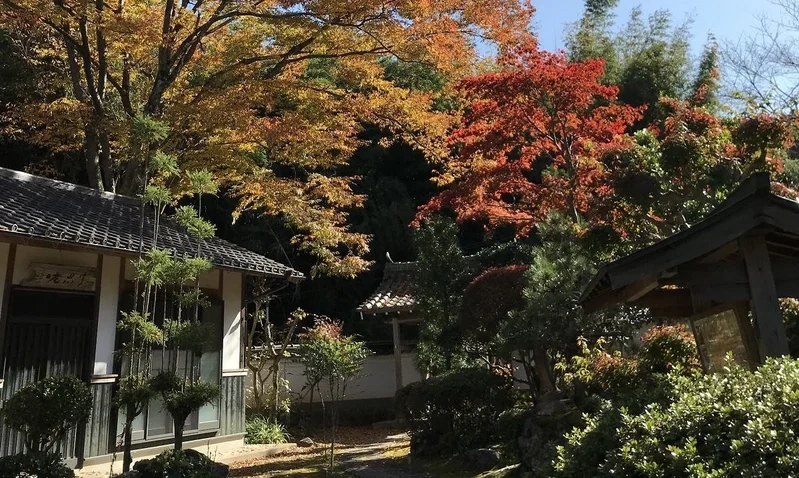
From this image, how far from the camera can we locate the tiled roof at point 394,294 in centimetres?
1377

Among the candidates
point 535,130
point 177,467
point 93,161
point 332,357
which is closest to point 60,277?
point 177,467

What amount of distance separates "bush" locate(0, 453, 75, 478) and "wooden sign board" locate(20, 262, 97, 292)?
8.86 ft

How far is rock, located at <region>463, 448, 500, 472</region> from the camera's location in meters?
7.25

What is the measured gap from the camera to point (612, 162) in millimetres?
8320

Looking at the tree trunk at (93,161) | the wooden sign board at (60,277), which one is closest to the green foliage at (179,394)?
the wooden sign board at (60,277)

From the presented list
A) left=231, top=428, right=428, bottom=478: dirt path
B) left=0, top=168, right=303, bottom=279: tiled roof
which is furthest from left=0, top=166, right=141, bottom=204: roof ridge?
left=231, top=428, right=428, bottom=478: dirt path

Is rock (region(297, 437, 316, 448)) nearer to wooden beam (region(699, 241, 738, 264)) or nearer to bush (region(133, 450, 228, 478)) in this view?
bush (region(133, 450, 228, 478))

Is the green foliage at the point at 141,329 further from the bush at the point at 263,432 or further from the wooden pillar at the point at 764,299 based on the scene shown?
the wooden pillar at the point at 764,299

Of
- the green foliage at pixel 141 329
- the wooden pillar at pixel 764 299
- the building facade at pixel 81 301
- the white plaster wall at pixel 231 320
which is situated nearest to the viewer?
the wooden pillar at pixel 764 299

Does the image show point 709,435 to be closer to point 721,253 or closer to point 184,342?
point 721,253

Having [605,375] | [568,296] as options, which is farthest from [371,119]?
[605,375]

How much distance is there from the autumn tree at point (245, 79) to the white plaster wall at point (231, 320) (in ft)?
7.45

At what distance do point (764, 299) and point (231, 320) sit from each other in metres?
8.08

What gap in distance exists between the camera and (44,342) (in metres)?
7.58
